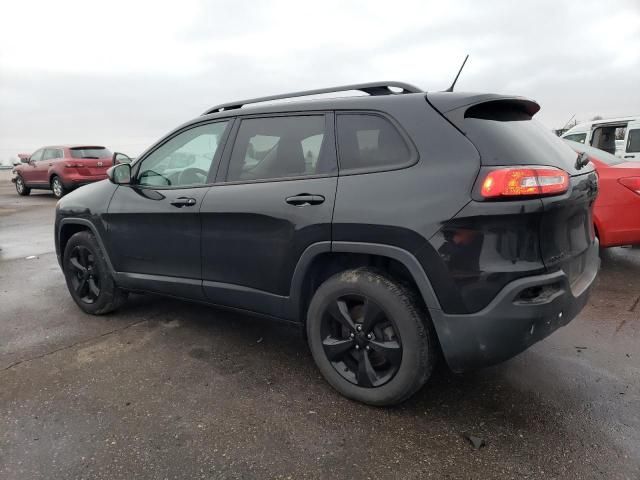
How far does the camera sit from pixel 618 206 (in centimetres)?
470

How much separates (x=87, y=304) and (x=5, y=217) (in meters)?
9.04

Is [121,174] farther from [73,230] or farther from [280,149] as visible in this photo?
[280,149]

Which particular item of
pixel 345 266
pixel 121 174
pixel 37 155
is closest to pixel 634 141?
pixel 345 266

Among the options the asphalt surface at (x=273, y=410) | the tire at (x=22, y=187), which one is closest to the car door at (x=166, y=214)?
the asphalt surface at (x=273, y=410)

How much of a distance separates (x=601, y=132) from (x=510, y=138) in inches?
333

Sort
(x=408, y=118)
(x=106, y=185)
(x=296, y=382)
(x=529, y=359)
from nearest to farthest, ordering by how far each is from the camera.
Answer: (x=408, y=118) → (x=296, y=382) → (x=529, y=359) → (x=106, y=185)

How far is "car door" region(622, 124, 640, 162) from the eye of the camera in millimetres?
9206

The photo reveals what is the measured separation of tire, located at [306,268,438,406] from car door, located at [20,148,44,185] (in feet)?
52.4

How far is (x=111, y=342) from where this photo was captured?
11.5 ft

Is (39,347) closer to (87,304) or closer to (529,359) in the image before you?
(87,304)

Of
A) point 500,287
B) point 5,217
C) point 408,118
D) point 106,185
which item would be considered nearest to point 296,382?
point 500,287

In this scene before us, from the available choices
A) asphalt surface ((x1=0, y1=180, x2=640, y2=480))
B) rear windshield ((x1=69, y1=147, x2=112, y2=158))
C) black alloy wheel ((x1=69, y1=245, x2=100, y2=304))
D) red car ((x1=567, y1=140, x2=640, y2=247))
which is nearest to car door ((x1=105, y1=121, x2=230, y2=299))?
black alloy wheel ((x1=69, y1=245, x2=100, y2=304))

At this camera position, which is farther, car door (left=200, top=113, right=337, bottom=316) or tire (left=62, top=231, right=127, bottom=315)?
tire (left=62, top=231, right=127, bottom=315)

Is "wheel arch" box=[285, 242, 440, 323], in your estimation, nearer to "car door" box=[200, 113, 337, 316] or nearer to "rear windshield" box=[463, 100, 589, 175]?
"car door" box=[200, 113, 337, 316]
